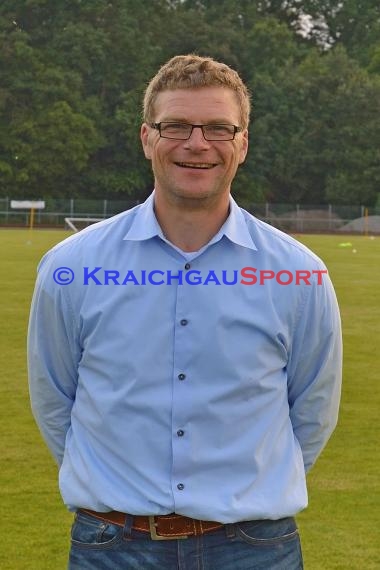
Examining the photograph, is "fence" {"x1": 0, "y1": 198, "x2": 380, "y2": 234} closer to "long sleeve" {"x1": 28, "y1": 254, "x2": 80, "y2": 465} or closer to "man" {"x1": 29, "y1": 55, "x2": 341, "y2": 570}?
"long sleeve" {"x1": 28, "y1": 254, "x2": 80, "y2": 465}

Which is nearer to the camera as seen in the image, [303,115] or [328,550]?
[328,550]

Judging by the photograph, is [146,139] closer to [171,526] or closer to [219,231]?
[219,231]

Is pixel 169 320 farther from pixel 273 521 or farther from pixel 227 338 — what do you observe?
pixel 273 521

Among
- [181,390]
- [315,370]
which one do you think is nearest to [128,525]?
[181,390]

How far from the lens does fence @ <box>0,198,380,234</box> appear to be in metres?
67.1

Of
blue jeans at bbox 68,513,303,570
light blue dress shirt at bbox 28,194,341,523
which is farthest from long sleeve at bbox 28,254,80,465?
blue jeans at bbox 68,513,303,570

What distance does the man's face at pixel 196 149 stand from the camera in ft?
10.3

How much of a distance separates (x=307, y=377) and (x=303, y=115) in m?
71.8

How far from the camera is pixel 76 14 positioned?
73812 mm

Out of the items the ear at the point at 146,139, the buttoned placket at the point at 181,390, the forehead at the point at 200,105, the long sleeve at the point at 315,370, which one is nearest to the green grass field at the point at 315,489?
the long sleeve at the point at 315,370

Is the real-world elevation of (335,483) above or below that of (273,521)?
below

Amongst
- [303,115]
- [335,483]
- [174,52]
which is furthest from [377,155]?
[335,483]

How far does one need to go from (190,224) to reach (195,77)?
0.39m

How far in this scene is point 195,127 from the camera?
317 centimetres
